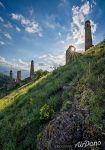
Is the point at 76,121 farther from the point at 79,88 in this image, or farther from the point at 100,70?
the point at 100,70

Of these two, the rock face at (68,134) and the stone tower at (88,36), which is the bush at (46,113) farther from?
the stone tower at (88,36)

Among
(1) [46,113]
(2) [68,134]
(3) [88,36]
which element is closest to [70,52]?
(3) [88,36]

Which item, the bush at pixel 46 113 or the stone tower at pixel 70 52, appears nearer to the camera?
the bush at pixel 46 113

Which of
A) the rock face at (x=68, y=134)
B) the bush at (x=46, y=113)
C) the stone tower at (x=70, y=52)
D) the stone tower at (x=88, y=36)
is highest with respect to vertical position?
the stone tower at (x=88, y=36)

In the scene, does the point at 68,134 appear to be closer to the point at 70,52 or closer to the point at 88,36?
the point at 70,52

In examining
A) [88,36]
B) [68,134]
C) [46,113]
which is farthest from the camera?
[88,36]

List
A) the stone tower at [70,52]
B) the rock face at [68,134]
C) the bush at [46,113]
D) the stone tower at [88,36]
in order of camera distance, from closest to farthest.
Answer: the rock face at [68,134], the bush at [46,113], the stone tower at [70,52], the stone tower at [88,36]

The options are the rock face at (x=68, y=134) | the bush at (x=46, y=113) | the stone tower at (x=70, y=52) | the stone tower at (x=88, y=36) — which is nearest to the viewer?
the rock face at (x=68, y=134)

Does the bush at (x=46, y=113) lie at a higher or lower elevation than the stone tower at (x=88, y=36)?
lower

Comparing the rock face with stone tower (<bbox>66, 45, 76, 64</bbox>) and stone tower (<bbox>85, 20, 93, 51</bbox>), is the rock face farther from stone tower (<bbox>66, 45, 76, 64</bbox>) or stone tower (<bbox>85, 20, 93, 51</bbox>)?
stone tower (<bbox>85, 20, 93, 51</bbox>)

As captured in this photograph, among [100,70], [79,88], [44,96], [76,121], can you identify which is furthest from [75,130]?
[44,96]

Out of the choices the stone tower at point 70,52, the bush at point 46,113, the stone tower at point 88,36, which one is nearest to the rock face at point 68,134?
the bush at point 46,113

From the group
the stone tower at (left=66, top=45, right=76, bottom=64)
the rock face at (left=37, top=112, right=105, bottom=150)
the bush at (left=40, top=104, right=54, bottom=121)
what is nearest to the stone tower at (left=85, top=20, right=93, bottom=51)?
the stone tower at (left=66, top=45, right=76, bottom=64)

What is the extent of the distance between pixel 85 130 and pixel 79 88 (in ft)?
7.59
